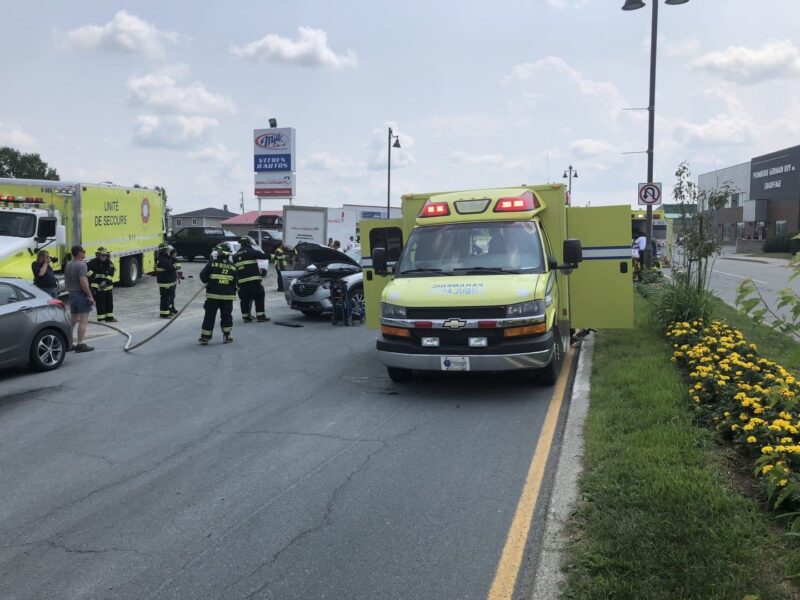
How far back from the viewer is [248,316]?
15062mm

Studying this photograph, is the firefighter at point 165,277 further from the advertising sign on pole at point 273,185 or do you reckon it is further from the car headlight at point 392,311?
the advertising sign on pole at point 273,185

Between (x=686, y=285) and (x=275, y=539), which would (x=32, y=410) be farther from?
(x=686, y=285)

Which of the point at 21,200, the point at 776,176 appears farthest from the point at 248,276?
the point at 776,176

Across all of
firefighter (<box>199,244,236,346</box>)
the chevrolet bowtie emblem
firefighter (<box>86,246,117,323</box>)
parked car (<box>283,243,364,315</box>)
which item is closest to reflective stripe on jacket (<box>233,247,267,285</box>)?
parked car (<box>283,243,364,315</box>)

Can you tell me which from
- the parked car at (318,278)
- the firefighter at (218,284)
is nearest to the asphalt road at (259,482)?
the firefighter at (218,284)

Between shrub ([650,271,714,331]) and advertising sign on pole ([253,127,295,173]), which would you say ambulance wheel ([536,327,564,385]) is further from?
advertising sign on pole ([253,127,295,173])

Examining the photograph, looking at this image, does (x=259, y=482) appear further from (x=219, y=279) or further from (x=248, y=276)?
(x=248, y=276)

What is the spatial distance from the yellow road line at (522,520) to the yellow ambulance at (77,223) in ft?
41.9

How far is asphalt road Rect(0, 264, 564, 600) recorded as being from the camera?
383cm

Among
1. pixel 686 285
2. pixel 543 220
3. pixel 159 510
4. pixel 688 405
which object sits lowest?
pixel 159 510

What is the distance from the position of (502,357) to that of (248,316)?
8839 mm

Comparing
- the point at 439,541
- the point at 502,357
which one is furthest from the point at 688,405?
the point at 439,541

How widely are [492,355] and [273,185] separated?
31.0 metres

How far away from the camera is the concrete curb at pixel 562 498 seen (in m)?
3.60
